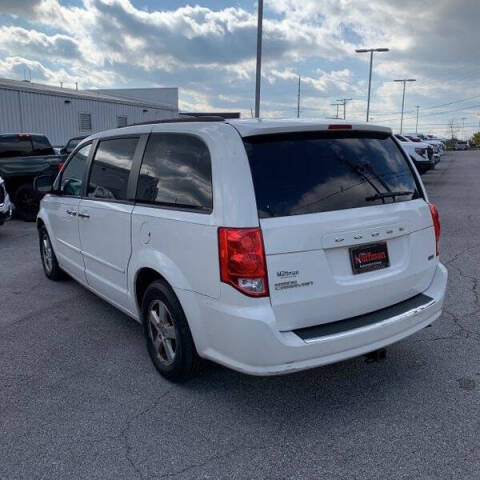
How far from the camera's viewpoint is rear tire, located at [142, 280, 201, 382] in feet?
10.7

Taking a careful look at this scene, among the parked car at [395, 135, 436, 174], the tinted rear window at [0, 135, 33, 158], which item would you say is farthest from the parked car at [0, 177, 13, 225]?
the parked car at [395, 135, 436, 174]

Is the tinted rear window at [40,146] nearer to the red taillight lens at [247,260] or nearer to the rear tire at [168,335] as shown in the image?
the rear tire at [168,335]

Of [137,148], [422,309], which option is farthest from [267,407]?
[137,148]

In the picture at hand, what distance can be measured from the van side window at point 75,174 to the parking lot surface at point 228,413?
1351 millimetres

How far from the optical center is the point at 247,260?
108 inches

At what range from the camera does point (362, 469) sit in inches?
102

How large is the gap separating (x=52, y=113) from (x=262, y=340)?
81.2 ft

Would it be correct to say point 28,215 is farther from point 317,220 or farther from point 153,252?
point 317,220

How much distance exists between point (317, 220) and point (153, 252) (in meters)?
1.19

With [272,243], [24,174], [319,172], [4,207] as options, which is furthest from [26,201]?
[272,243]

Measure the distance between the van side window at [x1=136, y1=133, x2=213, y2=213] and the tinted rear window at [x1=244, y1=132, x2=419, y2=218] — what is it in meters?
0.35

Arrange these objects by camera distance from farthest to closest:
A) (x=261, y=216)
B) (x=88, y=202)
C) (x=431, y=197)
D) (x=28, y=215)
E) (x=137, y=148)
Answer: (x=431, y=197) < (x=28, y=215) < (x=88, y=202) < (x=137, y=148) < (x=261, y=216)

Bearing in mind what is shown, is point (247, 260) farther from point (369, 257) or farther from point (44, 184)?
point (44, 184)

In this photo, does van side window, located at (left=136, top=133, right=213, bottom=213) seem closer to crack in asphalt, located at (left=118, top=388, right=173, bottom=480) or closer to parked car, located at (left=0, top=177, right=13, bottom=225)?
crack in asphalt, located at (left=118, top=388, right=173, bottom=480)
